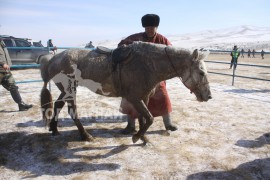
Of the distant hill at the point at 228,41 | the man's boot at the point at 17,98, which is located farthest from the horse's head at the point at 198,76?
the distant hill at the point at 228,41

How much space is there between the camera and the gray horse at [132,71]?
11.0ft

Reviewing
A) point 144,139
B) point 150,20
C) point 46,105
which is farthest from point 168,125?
point 46,105

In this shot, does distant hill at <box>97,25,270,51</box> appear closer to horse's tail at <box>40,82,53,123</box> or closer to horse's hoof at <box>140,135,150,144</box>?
horse's hoof at <box>140,135,150,144</box>

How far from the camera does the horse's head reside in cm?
327

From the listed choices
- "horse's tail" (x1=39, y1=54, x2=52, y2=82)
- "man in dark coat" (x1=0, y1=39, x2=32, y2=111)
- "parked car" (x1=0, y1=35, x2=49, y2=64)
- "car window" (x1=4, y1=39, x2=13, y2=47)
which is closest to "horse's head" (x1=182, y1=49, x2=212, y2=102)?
"horse's tail" (x1=39, y1=54, x2=52, y2=82)

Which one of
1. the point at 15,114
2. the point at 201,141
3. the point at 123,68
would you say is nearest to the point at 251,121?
the point at 201,141

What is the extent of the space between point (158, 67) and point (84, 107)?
121 inches

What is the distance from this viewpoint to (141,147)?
3.75m

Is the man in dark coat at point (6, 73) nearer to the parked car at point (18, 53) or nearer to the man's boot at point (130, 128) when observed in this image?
the man's boot at point (130, 128)

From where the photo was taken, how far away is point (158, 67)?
11.4ft

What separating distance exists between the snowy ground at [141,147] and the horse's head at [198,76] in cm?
91

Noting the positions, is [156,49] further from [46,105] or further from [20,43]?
[20,43]

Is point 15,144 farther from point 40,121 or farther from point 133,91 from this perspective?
point 133,91

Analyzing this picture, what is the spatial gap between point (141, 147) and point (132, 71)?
119 centimetres
